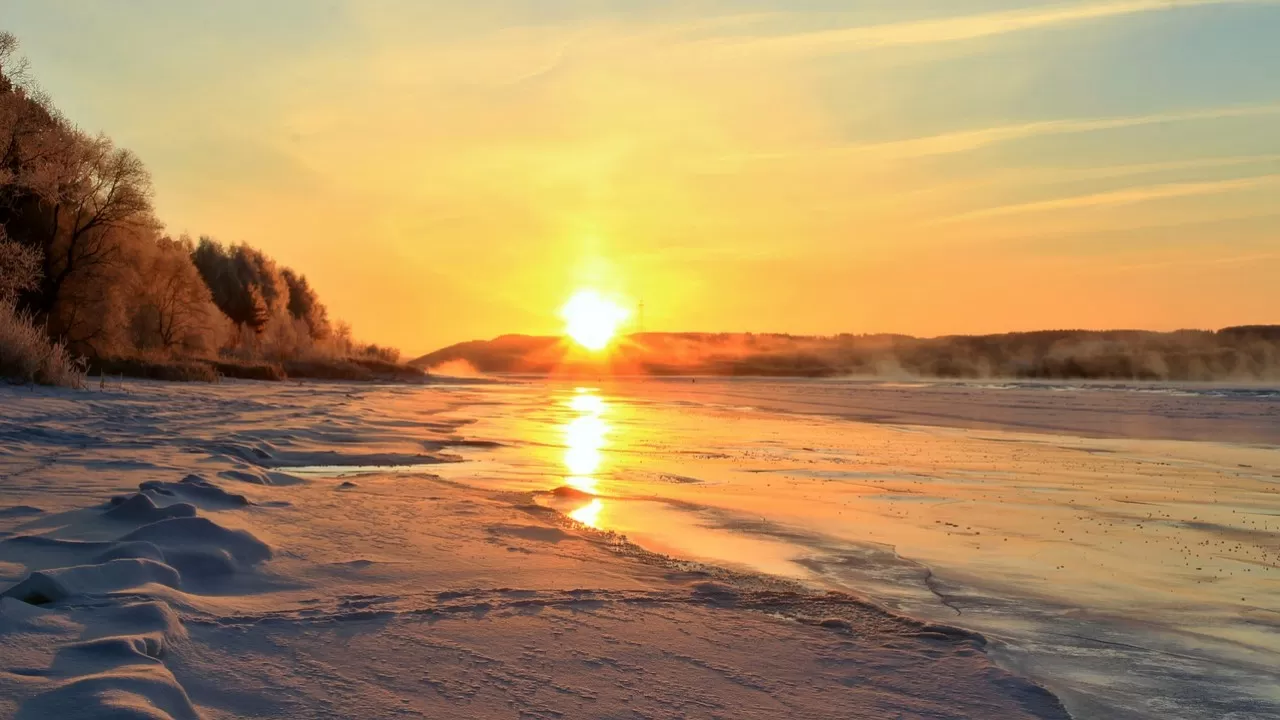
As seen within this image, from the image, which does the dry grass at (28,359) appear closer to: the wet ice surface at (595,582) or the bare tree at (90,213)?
the wet ice surface at (595,582)

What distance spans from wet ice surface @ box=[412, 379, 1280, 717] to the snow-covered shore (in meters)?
0.54

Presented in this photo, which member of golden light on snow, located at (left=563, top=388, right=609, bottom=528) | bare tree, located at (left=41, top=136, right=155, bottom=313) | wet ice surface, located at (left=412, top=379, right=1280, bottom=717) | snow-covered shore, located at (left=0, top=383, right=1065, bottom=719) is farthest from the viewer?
bare tree, located at (left=41, top=136, right=155, bottom=313)

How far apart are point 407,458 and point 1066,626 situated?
816 centimetres

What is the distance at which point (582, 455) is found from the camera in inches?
496

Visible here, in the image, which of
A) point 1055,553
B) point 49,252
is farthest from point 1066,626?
point 49,252

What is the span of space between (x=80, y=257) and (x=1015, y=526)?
2550 centimetres

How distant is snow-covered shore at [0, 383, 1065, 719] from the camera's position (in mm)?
3082

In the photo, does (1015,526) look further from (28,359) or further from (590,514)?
(28,359)

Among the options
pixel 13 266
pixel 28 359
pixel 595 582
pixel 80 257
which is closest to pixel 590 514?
pixel 595 582

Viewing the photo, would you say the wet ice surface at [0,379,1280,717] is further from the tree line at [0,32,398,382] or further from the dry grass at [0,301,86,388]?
the tree line at [0,32,398,382]

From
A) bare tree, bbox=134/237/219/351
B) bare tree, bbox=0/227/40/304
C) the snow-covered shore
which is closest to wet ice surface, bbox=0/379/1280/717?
the snow-covered shore

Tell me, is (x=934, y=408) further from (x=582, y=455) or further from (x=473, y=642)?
(x=473, y=642)

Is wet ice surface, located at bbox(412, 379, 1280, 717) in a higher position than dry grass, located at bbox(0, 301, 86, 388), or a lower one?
lower

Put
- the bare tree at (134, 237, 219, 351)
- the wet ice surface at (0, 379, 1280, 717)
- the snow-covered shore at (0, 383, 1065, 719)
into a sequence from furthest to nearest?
the bare tree at (134, 237, 219, 351) → the wet ice surface at (0, 379, 1280, 717) → the snow-covered shore at (0, 383, 1065, 719)
